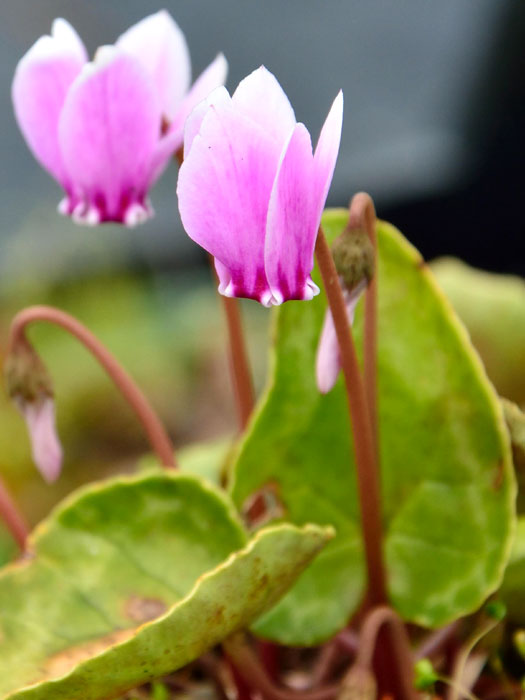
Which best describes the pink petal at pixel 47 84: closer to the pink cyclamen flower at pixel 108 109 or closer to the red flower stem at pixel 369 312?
the pink cyclamen flower at pixel 108 109

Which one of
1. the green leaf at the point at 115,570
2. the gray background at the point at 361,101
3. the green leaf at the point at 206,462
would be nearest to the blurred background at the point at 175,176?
the gray background at the point at 361,101

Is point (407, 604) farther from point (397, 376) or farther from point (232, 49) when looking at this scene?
point (232, 49)

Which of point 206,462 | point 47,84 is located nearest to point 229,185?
point 47,84

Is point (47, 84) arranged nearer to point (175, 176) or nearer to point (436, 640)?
point (436, 640)

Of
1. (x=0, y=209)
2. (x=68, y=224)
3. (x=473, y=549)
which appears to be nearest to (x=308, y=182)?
(x=473, y=549)

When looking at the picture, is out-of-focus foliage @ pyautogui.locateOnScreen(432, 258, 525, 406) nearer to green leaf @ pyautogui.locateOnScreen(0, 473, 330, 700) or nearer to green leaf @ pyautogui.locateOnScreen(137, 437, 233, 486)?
green leaf @ pyautogui.locateOnScreen(137, 437, 233, 486)

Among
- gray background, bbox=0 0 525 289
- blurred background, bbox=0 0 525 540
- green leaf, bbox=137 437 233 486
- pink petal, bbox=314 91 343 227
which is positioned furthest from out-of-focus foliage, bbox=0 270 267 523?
pink petal, bbox=314 91 343 227
